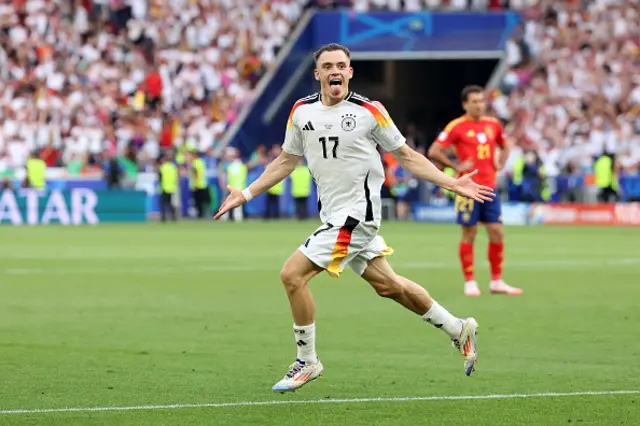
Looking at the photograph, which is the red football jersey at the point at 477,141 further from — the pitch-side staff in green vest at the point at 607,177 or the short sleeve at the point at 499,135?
the pitch-side staff in green vest at the point at 607,177

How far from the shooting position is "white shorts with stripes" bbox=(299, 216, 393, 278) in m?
8.90

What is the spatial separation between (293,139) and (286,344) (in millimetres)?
2765

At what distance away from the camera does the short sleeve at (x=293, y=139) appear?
9078mm

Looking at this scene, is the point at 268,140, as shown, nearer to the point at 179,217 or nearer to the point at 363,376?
the point at 179,217

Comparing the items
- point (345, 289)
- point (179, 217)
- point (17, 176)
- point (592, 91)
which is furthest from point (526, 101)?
point (345, 289)

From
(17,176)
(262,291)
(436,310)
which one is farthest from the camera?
(17,176)

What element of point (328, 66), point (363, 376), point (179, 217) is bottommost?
point (179, 217)

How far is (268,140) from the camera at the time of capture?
43.3m

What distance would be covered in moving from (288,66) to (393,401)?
3416 centimetres

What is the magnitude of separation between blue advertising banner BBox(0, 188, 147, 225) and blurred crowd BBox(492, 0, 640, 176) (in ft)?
38.9

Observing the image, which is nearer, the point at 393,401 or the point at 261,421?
the point at 261,421

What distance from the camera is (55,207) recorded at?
37312mm

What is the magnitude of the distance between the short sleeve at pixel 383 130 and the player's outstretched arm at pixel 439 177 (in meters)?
0.11

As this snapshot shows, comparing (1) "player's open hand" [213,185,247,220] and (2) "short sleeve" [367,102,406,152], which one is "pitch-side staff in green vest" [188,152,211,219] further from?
(2) "short sleeve" [367,102,406,152]
